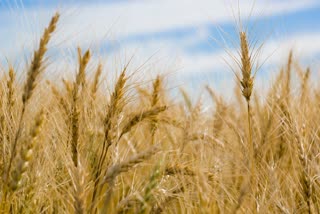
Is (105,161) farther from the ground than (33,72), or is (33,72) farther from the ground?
(33,72)

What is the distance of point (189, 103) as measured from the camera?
438 centimetres

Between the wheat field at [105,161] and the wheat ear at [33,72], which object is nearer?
Result: the wheat field at [105,161]

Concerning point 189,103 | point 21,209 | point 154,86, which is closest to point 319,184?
point 154,86

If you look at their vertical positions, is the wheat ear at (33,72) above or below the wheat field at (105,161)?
above

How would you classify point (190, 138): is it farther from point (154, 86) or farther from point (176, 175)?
point (176, 175)

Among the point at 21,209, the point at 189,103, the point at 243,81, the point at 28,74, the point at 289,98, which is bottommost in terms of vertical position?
the point at 189,103

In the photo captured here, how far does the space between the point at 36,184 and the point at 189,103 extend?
2198mm

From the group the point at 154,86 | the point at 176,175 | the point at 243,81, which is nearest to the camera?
the point at 176,175

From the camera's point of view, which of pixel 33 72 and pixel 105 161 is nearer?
pixel 33 72

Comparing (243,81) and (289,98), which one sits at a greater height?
(243,81)

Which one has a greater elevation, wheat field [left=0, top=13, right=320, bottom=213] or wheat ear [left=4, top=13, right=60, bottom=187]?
wheat ear [left=4, top=13, right=60, bottom=187]

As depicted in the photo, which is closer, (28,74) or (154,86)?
(28,74)

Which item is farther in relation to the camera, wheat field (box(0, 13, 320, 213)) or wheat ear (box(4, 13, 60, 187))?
wheat ear (box(4, 13, 60, 187))

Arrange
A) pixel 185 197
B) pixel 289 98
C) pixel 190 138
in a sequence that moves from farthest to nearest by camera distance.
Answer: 1. pixel 289 98
2. pixel 190 138
3. pixel 185 197
